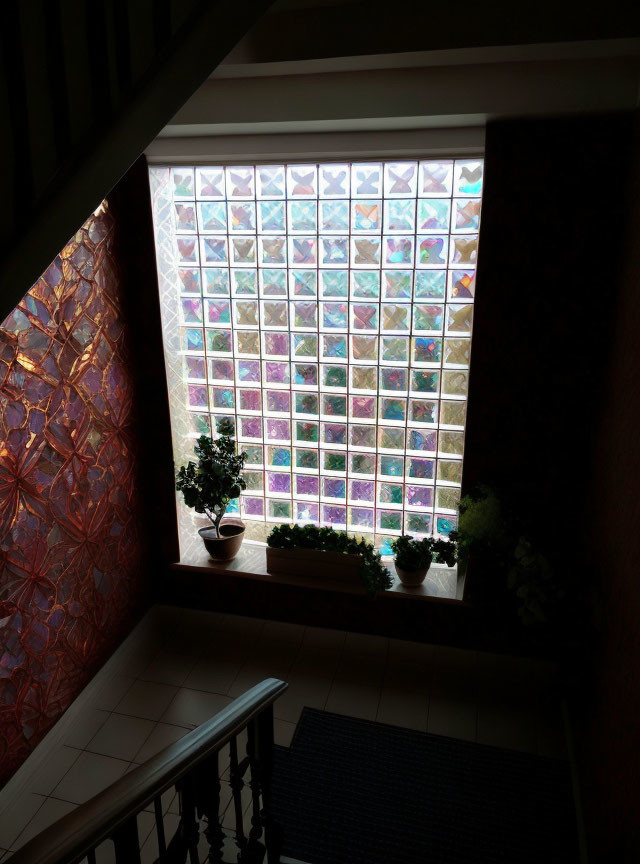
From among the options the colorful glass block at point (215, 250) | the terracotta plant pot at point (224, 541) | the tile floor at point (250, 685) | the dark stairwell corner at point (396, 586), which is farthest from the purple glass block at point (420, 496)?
the colorful glass block at point (215, 250)

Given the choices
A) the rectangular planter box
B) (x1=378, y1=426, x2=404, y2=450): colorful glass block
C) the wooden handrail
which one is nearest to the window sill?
the rectangular planter box

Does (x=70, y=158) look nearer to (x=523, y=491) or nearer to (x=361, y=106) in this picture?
(x=361, y=106)

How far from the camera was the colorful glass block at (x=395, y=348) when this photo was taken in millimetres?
3781

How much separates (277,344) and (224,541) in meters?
1.33

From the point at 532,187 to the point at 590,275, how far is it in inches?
20.9

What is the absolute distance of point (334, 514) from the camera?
13.9ft

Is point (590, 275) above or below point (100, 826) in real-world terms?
above

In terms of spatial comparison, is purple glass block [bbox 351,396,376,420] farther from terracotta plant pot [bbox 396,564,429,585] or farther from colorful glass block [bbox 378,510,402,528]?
terracotta plant pot [bbox 396,564,429,585]

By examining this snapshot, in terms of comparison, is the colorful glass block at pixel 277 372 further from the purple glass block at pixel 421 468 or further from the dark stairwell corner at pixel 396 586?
the purple glass block at pixel 421 468

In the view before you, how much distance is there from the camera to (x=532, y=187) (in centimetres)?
320

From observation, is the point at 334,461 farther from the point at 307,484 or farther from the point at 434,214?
the point at 434,214

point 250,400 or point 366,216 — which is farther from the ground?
point 366,216

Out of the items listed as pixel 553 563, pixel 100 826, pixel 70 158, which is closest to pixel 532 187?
pixel 553 563

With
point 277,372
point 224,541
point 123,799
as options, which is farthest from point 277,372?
point 123,799
